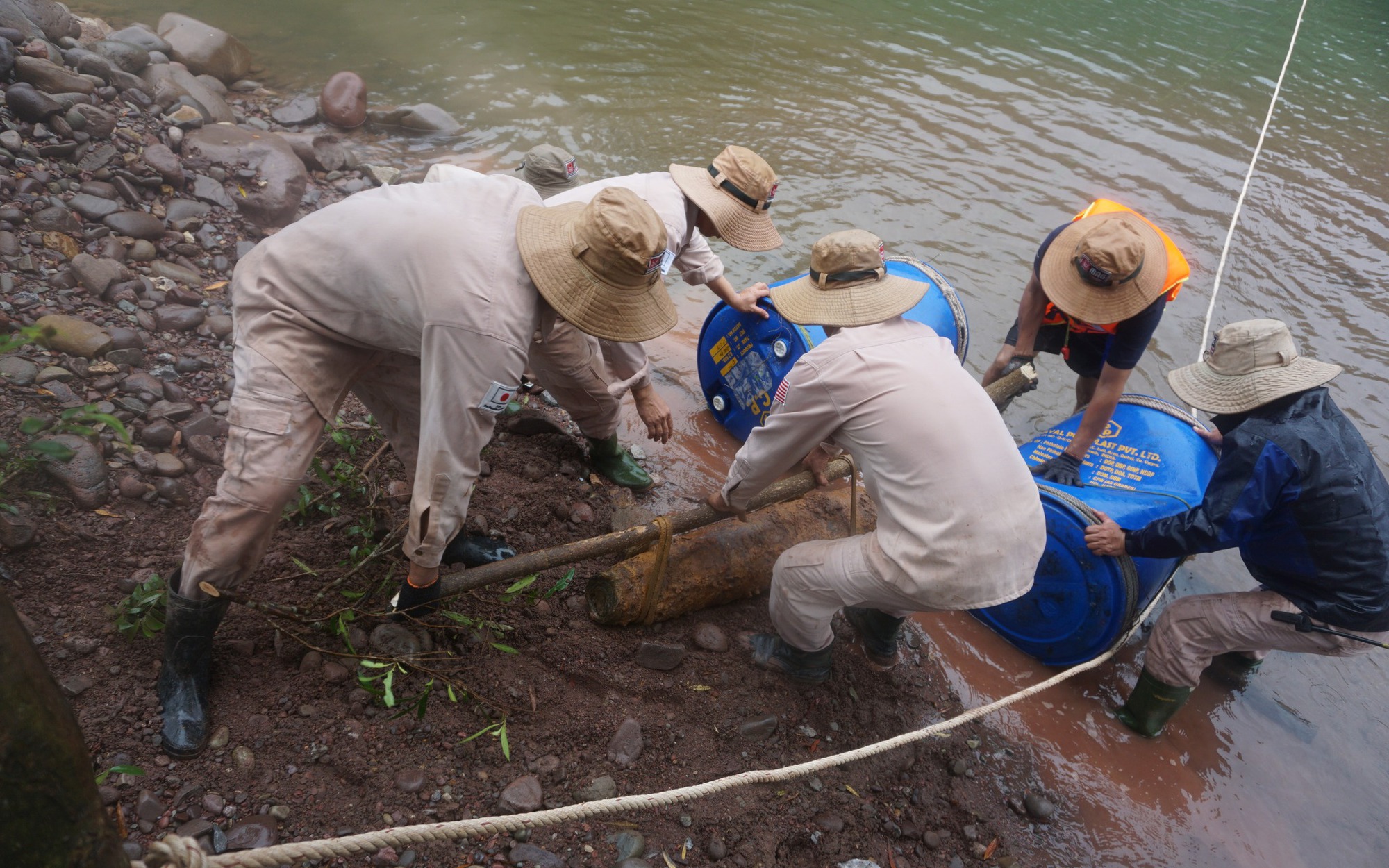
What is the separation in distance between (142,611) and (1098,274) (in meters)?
4.20

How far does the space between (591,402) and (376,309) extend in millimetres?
1536

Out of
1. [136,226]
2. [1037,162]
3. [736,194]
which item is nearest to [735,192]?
[736,194]

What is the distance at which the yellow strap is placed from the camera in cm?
325

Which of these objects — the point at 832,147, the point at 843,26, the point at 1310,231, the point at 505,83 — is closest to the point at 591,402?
the point at 832,147

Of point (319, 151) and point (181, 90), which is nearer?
point (181, 90)

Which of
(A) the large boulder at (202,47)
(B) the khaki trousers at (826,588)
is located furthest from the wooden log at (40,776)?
(A) the large boulder at (202,47)

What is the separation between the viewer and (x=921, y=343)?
295 cm

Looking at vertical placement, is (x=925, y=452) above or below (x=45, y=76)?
below

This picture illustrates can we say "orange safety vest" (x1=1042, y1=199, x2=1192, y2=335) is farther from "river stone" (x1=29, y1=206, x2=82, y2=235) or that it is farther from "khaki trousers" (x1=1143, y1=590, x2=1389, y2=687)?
"river stone" (x1=29, y1=206, x2=82, y2=235)

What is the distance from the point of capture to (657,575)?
331cm

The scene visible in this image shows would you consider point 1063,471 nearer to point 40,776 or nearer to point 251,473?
point 251,473

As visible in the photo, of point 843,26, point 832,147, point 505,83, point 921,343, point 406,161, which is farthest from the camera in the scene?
point 843,26

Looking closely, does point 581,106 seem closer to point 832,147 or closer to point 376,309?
point 832,147

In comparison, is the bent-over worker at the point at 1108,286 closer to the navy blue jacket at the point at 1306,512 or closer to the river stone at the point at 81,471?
the navy blue jacket at the point at 1306,512
